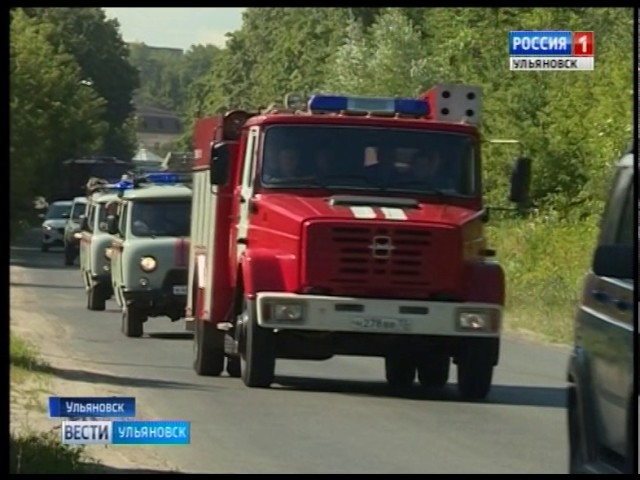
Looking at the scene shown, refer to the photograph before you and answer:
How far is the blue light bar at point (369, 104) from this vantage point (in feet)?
32.4

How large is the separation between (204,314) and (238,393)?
0.81 m

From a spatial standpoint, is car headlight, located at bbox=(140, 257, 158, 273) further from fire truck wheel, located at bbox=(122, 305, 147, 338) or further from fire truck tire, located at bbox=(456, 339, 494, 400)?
fire truck tire, located at bbox=(456, 339, 494, 400)

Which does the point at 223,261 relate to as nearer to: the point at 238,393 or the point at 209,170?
the point at 209,170

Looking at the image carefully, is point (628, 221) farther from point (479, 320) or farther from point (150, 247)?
point (150, 247)

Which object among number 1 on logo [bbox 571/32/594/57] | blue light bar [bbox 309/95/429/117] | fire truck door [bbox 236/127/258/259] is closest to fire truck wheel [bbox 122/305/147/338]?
blue light bar [bbox 309/95/429/117]

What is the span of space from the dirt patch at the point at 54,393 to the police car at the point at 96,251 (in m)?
0.40

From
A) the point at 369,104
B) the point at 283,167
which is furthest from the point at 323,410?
the point at 283,167

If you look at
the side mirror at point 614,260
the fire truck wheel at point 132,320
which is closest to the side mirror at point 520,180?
the side mirror at point 614,260

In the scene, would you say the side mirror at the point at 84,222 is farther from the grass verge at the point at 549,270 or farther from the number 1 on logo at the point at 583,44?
the number 1 on logo at the point at 583,44

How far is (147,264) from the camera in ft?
34.3

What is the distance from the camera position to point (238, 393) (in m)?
9.73

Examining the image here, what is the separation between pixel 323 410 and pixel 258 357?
56 cm

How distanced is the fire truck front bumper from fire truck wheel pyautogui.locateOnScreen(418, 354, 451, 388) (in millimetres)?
137

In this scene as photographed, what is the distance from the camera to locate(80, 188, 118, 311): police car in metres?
9.76
